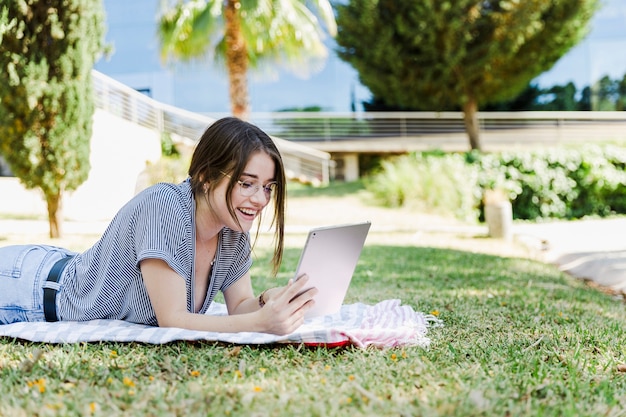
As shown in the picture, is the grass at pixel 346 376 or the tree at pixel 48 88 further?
the tree at pixel 48 88

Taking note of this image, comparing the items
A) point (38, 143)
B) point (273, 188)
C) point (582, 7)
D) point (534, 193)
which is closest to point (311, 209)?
point (534, 193)

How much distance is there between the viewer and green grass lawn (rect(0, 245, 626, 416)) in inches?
79.4

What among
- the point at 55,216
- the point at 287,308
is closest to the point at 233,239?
the point at 287,308

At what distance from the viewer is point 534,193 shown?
14.6m

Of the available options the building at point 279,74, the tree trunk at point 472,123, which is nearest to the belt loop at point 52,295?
the tree trunk at point 472,123

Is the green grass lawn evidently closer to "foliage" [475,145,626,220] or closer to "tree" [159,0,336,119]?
"tree" [159,0,336,119]

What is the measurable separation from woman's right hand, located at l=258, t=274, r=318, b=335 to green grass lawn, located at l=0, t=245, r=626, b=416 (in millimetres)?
102

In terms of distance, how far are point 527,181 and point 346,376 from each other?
42.7 ft

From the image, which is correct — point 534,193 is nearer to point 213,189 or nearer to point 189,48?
point 189,48

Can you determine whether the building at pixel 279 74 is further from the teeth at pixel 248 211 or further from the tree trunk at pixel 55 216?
the teeth at pixel 248 211

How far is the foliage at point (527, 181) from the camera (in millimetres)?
14070

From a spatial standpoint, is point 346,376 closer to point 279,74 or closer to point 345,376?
point 345,376

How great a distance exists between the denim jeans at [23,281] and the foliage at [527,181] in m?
11.3

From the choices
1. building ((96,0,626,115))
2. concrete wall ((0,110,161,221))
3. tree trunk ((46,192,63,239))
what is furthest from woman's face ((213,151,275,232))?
building ((96,0,626,115))
